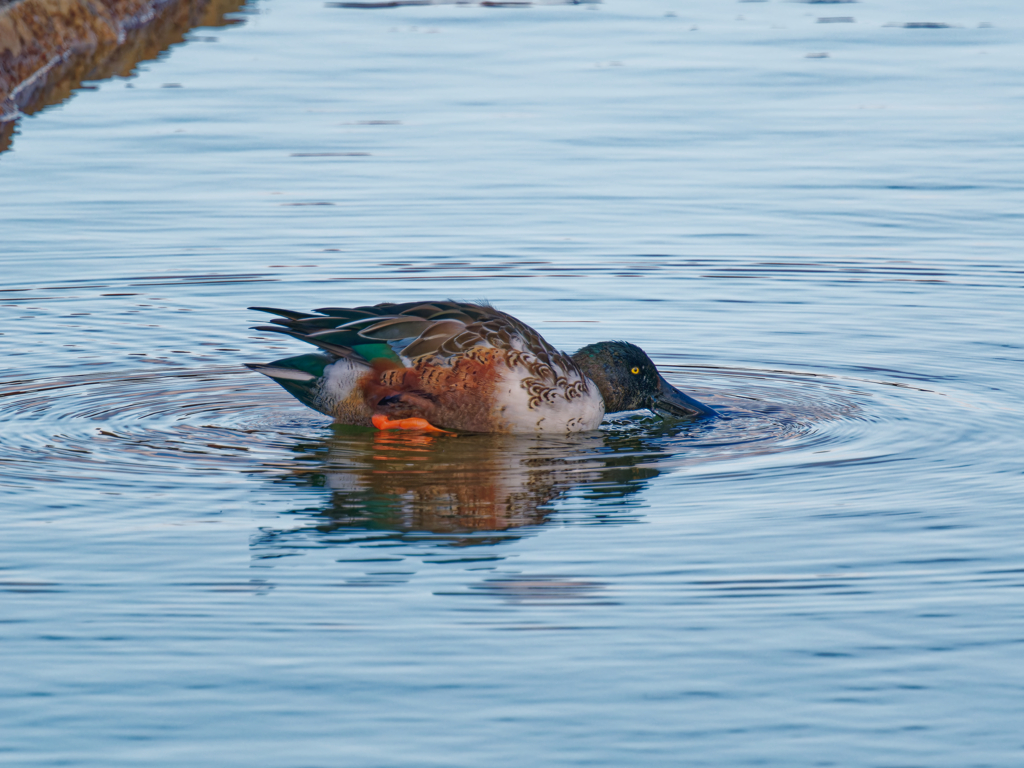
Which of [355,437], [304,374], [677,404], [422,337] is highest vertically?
[422,337]

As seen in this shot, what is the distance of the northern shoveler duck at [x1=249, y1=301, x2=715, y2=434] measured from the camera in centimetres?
921

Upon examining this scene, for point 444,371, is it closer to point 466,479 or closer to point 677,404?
point 466,479

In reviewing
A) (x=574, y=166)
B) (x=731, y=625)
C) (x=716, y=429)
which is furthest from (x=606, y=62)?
(x=731, y=625)

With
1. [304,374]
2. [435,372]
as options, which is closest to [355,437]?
[304,374]

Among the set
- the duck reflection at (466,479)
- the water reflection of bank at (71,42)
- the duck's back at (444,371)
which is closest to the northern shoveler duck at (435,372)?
the duck's back at (444,371)

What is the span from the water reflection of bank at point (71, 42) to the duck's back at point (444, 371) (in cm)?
914

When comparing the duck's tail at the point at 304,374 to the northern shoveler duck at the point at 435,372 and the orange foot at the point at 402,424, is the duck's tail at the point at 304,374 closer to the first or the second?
the northern shoveler duck at the point at 435,372

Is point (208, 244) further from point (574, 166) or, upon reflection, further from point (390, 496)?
point (390, 496)

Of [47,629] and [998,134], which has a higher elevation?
[998,134]

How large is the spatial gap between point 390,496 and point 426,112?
11155 millimetres

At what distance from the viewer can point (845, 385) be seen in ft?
33.3

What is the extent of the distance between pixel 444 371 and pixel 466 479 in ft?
2.93

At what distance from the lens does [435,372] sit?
926cm

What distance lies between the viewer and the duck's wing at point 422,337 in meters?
9.23
